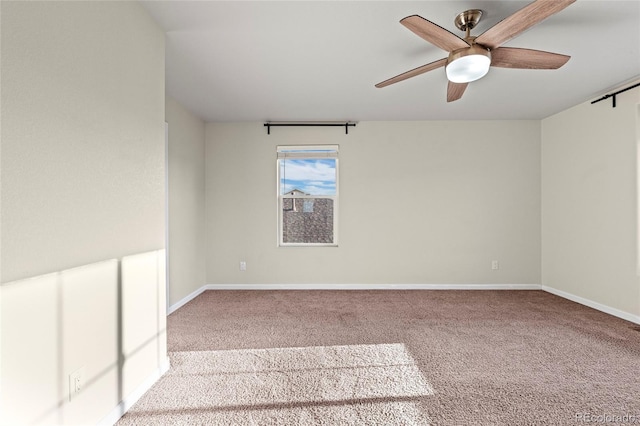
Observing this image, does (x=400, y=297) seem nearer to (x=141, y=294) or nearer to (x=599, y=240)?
(x=599, y=240)

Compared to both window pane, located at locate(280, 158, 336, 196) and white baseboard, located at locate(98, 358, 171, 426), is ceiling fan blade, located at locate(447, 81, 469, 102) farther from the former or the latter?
white baseboard, located at locate(98, 358, 171, 426)

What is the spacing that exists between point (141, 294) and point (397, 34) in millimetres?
2455

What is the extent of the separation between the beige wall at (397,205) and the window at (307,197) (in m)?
0.12

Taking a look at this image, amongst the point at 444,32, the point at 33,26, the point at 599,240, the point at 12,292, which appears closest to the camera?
the point at 12,292

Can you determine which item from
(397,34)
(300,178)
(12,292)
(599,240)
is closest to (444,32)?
(397,34)

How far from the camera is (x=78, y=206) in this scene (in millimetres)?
1438

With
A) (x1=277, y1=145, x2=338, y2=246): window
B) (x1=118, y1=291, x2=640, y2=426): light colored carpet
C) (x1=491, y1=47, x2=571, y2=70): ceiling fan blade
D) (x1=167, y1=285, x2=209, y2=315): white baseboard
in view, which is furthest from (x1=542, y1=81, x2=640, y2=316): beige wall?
(x1=167, y1=285, x2=209, y2=315): white baseboard

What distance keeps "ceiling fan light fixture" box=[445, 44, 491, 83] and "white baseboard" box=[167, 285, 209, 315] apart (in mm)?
3532

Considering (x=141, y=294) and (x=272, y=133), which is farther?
(x=272, y=133)

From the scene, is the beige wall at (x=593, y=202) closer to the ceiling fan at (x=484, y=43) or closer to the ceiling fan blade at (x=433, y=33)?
the ceiling fan at (x=484, y=43)

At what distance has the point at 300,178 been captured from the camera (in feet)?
15.2

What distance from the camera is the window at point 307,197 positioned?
4598 mm

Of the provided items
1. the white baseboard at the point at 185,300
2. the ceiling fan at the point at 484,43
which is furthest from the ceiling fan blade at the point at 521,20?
the white baseboard at the point at 185,300

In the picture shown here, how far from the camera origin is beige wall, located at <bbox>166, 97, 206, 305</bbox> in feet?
11.9
